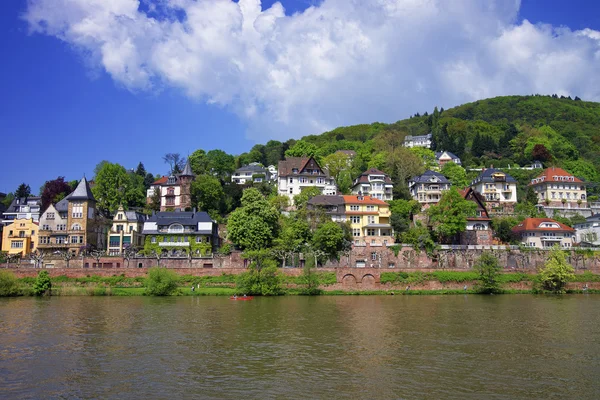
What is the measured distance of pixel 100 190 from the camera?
280 ft

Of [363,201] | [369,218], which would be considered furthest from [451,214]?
[363,201]

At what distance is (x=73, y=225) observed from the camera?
72750mm

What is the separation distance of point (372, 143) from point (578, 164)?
45.5 metres

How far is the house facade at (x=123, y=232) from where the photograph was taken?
251 feet

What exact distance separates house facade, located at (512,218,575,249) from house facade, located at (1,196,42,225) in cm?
8177

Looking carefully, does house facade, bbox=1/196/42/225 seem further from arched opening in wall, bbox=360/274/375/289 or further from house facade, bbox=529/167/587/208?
house facade, bbox=529/167/587/208

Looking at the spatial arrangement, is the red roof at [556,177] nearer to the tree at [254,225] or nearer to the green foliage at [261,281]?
the tree at [254,225]

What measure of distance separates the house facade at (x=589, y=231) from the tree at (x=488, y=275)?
22321 millimetres

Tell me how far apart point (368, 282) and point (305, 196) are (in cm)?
2208

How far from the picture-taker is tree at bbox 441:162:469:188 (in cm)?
9700

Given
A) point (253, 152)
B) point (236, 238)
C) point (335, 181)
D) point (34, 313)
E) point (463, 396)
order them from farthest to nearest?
point (253, 152) < point (335, 181) < point (236, 238) < point (34, 313) < point (463, 396)

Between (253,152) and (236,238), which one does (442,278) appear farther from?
(253,152)

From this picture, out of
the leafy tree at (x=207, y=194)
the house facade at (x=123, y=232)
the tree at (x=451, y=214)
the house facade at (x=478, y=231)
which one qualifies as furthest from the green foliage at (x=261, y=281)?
the house facade at (x=478, y=231)

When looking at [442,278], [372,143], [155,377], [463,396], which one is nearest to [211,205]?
[442,278]
